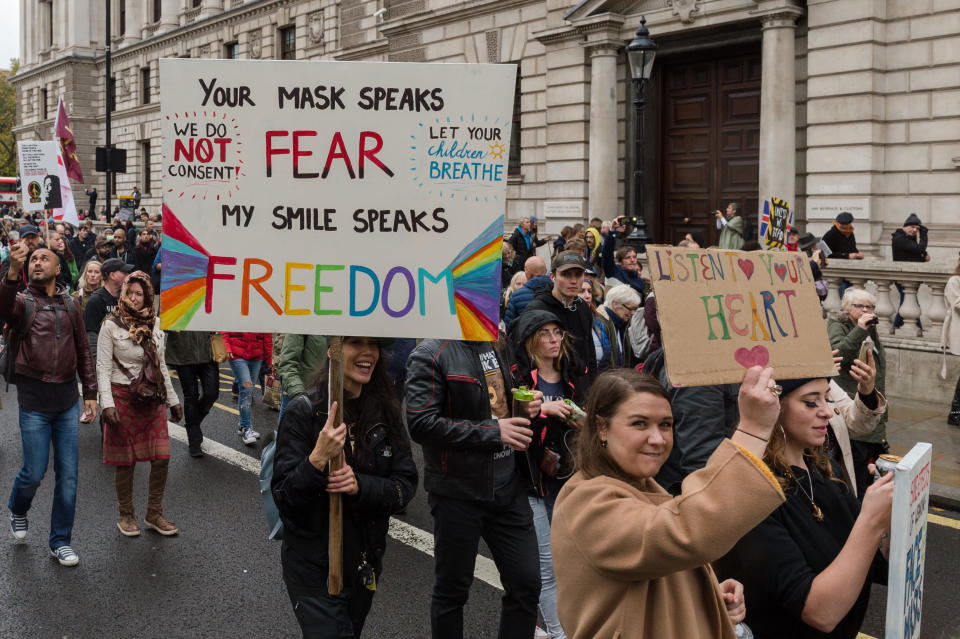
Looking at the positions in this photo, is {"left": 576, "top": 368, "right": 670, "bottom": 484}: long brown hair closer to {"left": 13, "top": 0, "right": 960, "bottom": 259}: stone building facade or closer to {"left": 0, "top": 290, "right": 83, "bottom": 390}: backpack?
{"left": 0, "top": 290, "right": 83, "bottom": 390}: backpack

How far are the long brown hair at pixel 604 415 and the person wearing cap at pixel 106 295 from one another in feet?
21.9


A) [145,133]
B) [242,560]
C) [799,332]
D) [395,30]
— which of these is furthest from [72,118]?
[799,332]

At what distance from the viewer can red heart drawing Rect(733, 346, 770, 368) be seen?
259 cm

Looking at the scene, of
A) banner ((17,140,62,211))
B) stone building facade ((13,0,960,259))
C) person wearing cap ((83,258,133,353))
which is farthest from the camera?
stone building facade ((13,0,960,259))

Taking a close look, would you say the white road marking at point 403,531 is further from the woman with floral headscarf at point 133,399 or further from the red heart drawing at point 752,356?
the red heart drawing at point 752,356

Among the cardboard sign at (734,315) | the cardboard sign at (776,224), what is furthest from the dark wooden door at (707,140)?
the cardboard sign at (734,315)

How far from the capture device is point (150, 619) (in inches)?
205

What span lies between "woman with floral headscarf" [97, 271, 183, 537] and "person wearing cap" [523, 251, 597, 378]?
2.75 m

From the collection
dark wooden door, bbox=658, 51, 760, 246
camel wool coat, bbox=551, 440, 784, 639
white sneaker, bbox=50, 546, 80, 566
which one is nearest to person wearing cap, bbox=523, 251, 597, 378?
white sneaker, bbox=50, 546, 80, 566

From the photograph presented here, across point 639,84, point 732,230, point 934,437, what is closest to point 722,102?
point 732,230

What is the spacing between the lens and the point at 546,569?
482 centimetres

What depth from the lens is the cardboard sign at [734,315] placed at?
2492mm

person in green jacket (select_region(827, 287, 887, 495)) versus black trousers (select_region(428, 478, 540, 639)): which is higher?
person in green jacket (select_region(827, 287, 887, 495))

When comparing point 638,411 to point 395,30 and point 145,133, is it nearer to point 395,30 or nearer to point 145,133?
point 395,30
